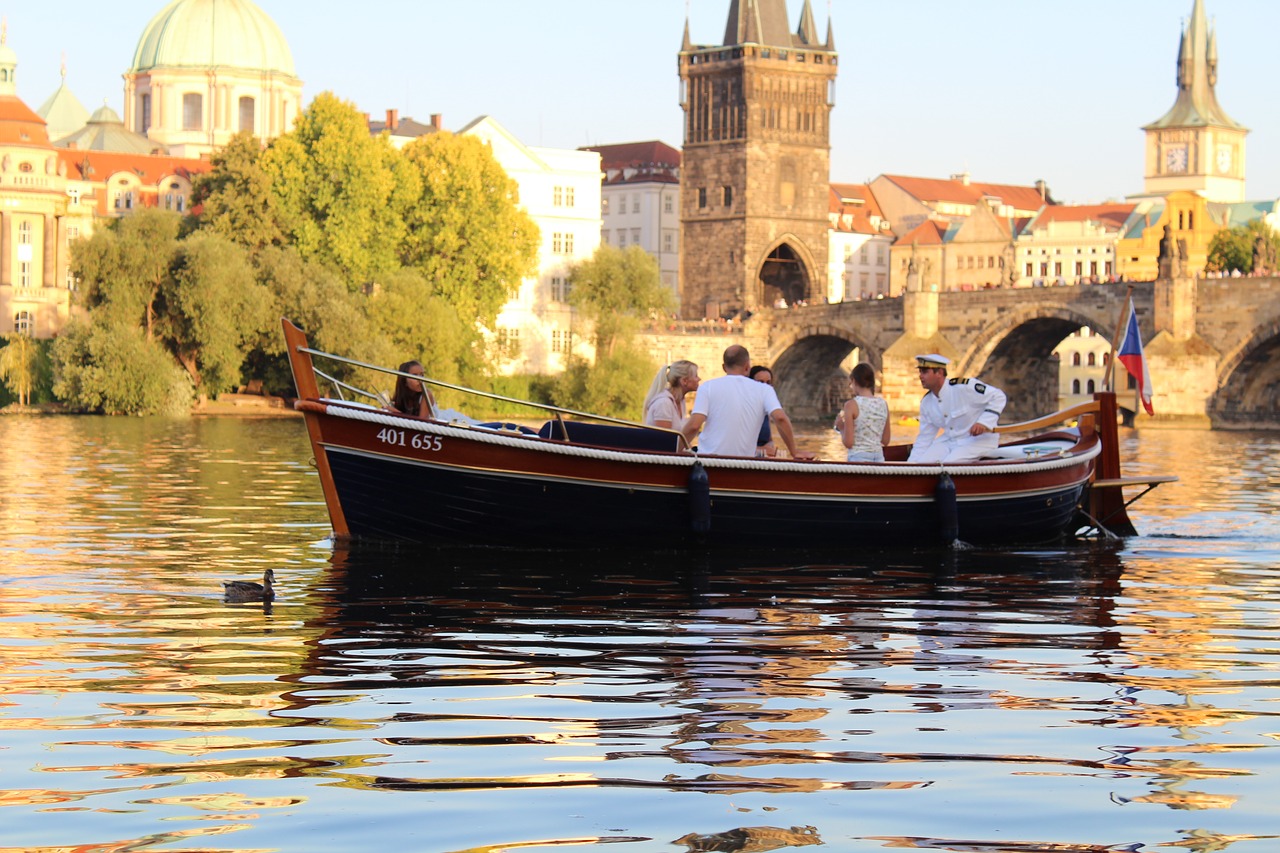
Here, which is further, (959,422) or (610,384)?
(610,384)

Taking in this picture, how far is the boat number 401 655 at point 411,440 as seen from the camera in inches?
624

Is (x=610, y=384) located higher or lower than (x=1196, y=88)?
lower

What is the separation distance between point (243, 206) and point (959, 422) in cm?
5123

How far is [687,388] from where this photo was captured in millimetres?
16516

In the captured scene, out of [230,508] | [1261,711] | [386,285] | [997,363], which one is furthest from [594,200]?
[1261,711]

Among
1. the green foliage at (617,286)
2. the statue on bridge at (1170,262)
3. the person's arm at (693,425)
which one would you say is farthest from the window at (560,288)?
the person's arm at (693,425)

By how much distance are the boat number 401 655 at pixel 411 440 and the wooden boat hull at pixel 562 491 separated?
11mm

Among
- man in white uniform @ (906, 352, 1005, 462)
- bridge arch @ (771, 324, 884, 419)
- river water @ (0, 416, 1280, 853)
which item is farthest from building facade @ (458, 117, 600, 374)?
river water @ (0, 416, 1280, 853)

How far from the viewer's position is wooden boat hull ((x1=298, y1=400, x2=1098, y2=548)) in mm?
15930

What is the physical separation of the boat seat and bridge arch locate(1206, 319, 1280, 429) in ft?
181

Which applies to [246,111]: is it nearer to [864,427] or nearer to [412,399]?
[412,399]

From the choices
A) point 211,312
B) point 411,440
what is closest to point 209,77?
point 211,312

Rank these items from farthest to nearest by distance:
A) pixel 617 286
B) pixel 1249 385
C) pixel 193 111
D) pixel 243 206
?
1. pixel 193 111
2. pixel 617 286
3. pixel 1249 385
4. pixel 243 206

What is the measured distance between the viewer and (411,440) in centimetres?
1588
